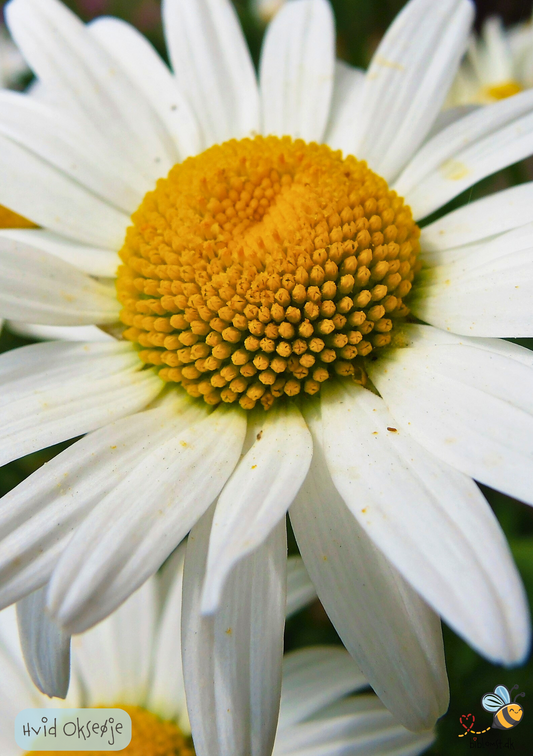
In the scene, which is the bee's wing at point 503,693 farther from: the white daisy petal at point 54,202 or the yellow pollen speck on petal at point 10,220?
the yellow pollen speck on petal at point 10,220

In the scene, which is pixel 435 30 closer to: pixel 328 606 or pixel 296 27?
pixel 296 27

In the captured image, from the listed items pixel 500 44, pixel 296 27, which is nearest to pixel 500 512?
pixel 296 27

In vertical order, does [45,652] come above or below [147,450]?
below

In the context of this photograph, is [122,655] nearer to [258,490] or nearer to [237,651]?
[237,651]

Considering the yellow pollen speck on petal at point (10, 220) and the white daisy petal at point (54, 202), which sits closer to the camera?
the white daisy petal at point (54, 202)

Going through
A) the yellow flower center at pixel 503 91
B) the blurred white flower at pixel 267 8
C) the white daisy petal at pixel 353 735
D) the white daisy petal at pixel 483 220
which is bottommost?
the white daisy petal at pixel 353 735

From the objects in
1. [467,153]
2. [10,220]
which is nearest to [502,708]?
[467,153]

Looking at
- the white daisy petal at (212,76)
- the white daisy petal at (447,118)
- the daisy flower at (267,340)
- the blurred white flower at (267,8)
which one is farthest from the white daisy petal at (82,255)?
the blurred white flower at (267,8)
